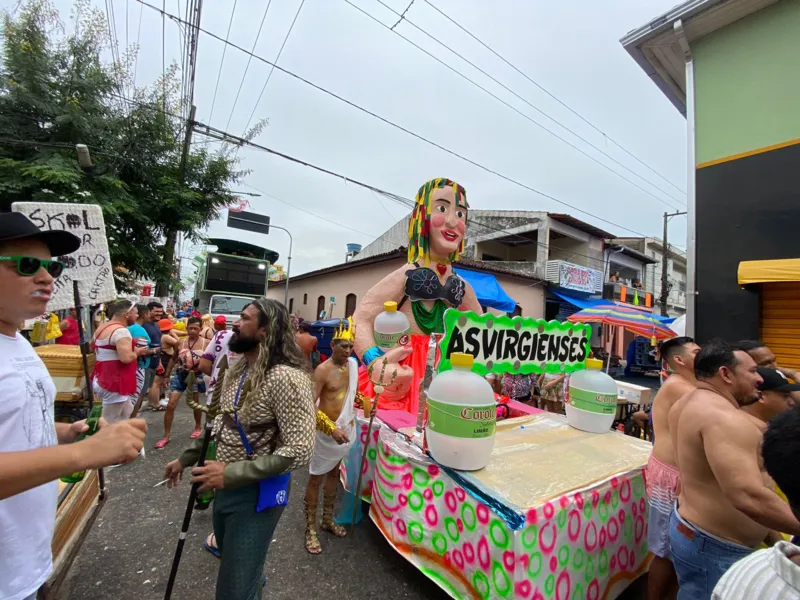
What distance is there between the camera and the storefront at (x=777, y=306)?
449 cm

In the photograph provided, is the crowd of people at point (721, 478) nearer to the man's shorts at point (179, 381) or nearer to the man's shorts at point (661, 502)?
the man's shorts at point (661, 502)

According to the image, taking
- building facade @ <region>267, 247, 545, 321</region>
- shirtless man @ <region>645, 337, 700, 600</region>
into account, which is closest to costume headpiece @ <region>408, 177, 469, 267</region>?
shirtless man @ <region>645, 337, 700, 600</region>

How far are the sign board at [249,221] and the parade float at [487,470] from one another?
39.1ft

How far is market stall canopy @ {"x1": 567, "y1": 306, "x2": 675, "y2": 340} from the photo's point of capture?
7992 millimetres

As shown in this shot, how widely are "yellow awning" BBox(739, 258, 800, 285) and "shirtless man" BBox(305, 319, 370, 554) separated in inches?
192

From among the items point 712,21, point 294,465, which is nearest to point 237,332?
point 294,465

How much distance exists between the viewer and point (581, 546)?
213 cm

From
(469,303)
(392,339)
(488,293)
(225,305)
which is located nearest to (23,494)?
(392,339)

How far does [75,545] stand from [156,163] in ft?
31.3

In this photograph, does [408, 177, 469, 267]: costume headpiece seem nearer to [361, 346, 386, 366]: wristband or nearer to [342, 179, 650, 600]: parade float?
[342, 179, 650, 600]: parade float

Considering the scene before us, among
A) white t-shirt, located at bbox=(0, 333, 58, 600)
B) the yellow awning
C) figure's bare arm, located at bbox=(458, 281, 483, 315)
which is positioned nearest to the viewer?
white t-shirt, located at bbox=(0, 333, 58, 600)

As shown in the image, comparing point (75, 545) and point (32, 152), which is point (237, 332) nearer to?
point (75, 545)

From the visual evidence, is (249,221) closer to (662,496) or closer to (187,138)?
(187,138)

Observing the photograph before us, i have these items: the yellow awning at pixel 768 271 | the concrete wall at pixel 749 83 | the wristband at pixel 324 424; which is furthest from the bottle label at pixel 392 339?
the concrete wall at pixel 749 83
